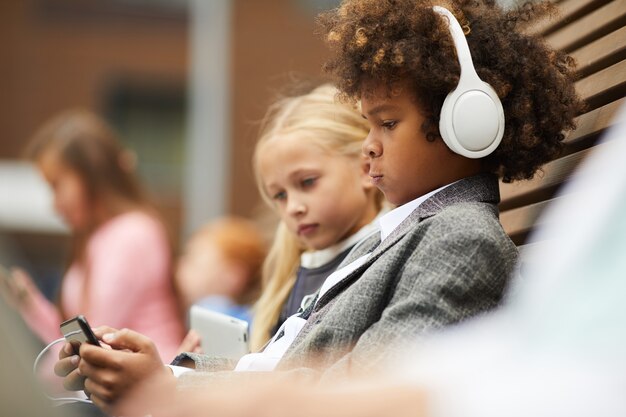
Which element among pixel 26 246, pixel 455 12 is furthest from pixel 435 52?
pixel 26 246

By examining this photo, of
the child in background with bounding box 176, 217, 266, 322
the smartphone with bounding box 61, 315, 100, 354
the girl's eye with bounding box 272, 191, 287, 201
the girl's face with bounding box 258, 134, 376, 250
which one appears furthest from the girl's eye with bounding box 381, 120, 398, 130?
the child in background with bounding box 176, 217, 266, 322

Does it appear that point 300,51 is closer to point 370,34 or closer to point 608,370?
point 370,34

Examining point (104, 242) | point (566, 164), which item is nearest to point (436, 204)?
point (566, 164)

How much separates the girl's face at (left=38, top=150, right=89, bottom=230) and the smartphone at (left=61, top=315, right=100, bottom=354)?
2766 mm

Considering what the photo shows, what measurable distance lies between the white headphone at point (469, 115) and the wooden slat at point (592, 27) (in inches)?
26.0

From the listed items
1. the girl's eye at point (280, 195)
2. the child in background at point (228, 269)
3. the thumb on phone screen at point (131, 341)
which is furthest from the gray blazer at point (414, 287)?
the child in background at point (228, 269)

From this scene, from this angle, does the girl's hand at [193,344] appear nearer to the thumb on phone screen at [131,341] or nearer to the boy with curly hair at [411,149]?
the boy with curly hair at [411,149]

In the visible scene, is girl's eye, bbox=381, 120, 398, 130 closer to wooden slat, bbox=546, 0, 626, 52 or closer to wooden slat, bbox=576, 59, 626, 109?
wooden slat, bbox=576, 59, 626, 109

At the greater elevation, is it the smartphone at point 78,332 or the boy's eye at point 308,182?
the boy's eye at point 308,182

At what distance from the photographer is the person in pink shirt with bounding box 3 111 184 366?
422 centimetres

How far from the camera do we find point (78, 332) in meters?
1.75

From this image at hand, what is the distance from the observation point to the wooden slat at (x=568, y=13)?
258 cm

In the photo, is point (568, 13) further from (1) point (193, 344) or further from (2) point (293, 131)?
(1) point (193, 344)

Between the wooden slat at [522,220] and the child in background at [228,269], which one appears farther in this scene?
the child in background at [228,269]
